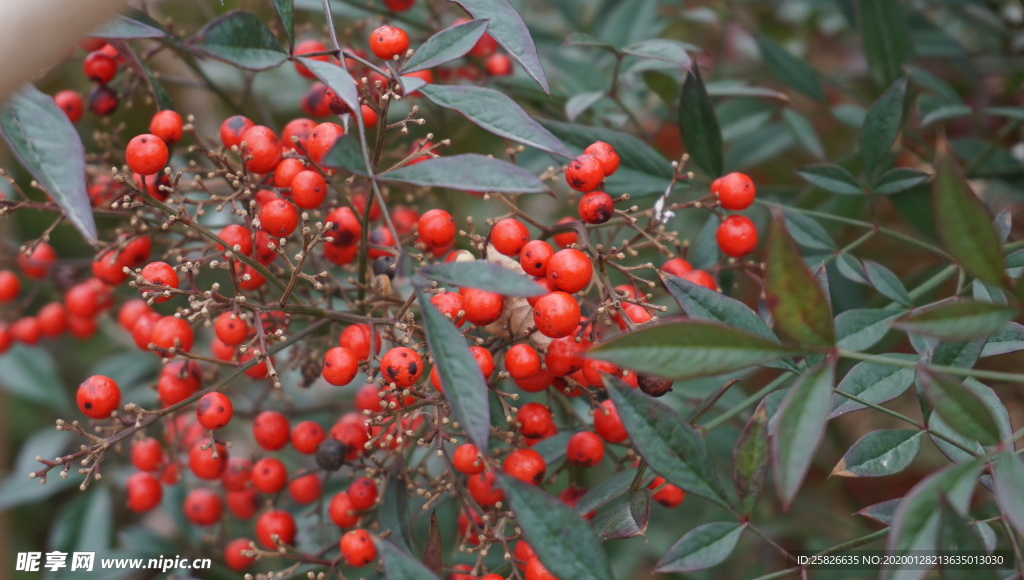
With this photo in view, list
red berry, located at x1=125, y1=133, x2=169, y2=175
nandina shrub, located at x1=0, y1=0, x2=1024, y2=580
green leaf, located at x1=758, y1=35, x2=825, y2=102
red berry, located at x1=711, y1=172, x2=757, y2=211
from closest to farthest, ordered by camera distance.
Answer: nandina shrub, located at x1=0, y1=0, x2=1024, y2=580 → red berry, located at x1=125, y1=133, x2=169, y2=175 → red berry, located at x1=711, y1=172, x2=757, y2=211 → green leaf, located at x1=758, y1=35, x2=825, y2=102

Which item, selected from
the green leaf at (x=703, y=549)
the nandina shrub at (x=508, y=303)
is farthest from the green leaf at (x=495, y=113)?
the green leaf at (x=703, y=549)

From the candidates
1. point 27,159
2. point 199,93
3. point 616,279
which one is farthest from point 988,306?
point 199,93

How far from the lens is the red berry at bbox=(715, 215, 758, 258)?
1088 millimetres

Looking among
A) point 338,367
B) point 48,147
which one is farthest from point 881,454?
point 48,147

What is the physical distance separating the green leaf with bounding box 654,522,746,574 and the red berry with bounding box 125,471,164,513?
0.98 meters

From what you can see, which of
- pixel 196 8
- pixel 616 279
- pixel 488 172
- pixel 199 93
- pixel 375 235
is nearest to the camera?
pixel 488 172

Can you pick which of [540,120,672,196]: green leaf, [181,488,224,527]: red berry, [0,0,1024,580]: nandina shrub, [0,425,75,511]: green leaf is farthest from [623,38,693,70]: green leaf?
[0,425,75,511]: green leaf

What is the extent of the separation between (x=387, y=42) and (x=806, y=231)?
69cm

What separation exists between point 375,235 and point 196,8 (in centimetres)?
106

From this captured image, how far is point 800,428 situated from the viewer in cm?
67

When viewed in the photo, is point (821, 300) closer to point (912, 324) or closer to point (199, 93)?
point (912, 324)

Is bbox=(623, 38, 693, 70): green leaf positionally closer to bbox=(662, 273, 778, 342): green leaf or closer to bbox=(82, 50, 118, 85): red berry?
bbox=(662, 273, 778, 342): green leaf

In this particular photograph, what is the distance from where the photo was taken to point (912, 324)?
2.16 feet

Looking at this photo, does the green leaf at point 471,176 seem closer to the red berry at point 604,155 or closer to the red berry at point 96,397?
the red berry at point 604,155
